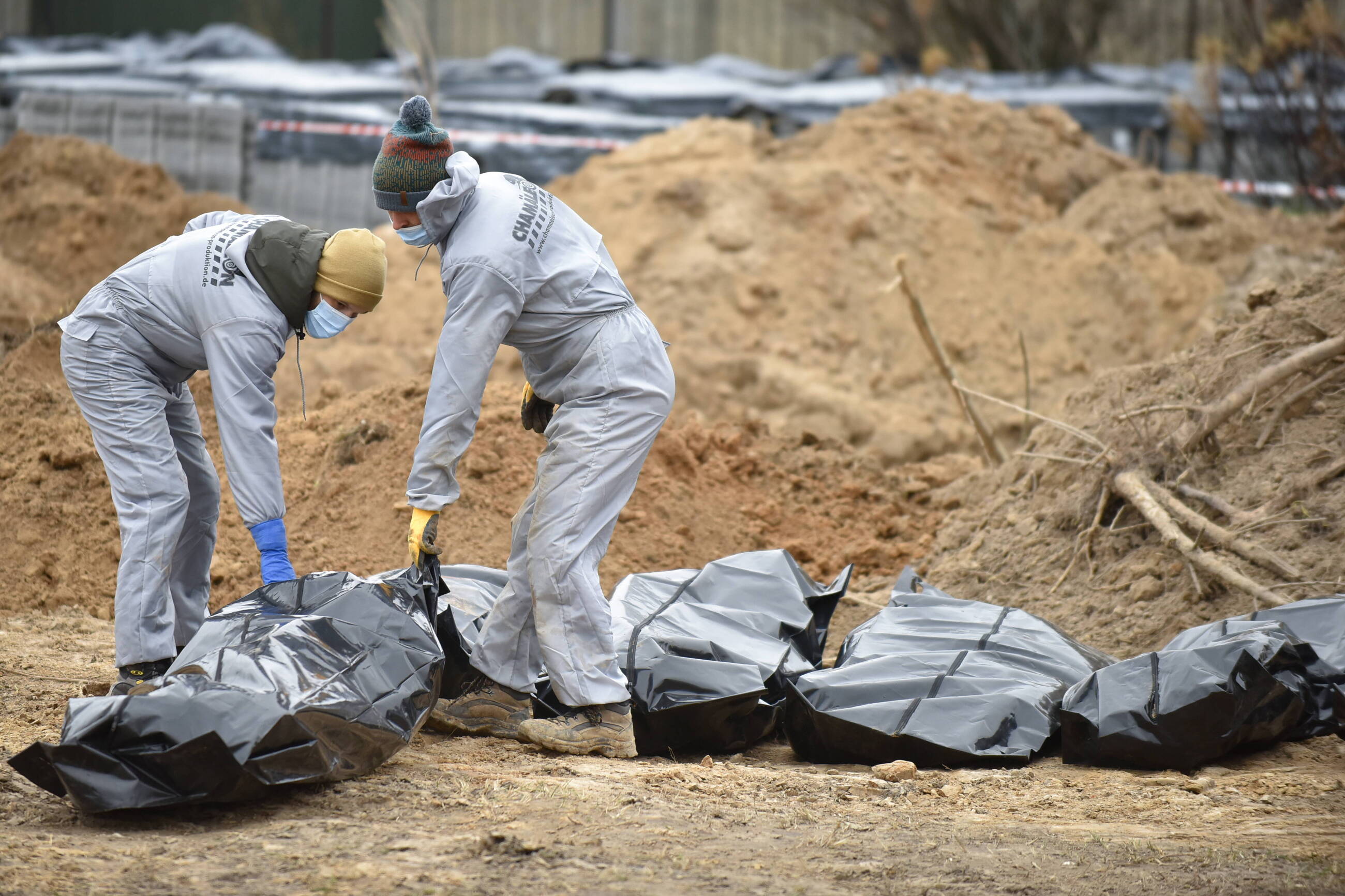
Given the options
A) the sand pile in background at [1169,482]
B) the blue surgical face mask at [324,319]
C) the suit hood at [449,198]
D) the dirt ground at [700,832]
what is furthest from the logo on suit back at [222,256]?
the sand pile in background at [1169,482]

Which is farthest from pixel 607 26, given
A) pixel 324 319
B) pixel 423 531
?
pixel 423 531

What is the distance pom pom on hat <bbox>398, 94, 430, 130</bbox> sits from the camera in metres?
3.36

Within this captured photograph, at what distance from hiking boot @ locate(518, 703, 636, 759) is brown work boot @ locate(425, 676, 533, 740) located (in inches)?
6.2

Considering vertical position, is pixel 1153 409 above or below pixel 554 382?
below

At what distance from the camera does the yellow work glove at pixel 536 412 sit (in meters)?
3.86

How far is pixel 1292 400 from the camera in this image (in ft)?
16.5

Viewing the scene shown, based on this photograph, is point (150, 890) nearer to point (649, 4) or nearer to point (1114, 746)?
point (1114, 746)

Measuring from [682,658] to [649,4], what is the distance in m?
13.7

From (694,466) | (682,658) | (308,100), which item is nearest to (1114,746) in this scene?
(682,658)

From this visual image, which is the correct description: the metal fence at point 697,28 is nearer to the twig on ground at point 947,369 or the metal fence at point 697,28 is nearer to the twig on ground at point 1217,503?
the twig on ground at point 947,369

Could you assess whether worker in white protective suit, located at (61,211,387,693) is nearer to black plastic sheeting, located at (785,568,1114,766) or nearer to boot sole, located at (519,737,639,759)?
boot sole, located at (519,737,639,759)

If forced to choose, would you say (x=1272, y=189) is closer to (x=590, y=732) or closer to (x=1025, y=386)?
(x=1025, y=386)

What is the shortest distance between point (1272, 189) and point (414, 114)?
11.3 metres

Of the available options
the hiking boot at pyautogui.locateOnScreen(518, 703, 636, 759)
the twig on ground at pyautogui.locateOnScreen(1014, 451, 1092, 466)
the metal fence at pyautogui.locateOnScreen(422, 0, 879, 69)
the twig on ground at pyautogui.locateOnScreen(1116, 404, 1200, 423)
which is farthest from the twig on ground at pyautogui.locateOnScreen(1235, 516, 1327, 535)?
the metal fence at pyautogui.locateOnScreen(422, 0, 879, 69)
